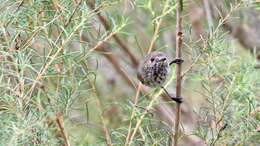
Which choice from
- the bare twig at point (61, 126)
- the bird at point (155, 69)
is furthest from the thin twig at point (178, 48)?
the bare twig at point (61, 126)

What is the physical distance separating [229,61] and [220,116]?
0.98 ft

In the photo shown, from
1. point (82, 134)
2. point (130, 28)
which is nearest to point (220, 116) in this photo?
point (82, 134)

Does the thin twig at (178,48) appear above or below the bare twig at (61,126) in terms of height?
above

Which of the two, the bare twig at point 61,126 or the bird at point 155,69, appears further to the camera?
the bird at point 155,69

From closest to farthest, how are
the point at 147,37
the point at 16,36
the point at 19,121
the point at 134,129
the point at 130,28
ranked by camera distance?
the point at 19,121, the point at 16,36, the point at 134,129, the point at 147,37, the point at 130,28

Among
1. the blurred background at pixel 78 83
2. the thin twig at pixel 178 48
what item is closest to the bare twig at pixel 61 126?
the blurred background at pixel 78 83

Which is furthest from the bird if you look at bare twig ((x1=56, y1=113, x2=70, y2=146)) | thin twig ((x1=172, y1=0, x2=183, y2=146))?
bare twig ((x1=56, y1=113, x2=70, y2=146))

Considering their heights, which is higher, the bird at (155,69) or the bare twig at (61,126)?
the bird at (155,69)

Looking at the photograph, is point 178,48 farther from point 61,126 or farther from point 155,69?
point 61,126

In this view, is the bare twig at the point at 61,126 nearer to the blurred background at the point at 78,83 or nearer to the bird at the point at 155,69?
the blurred background at the point at 78,83

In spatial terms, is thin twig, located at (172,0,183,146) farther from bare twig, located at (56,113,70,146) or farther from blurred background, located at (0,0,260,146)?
bare twig, located at (56,113,70,146)

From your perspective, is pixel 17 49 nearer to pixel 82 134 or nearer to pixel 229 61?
pixel 82 134

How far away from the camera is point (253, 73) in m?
1.48

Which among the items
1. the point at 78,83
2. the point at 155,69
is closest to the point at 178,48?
the point at 155,69
